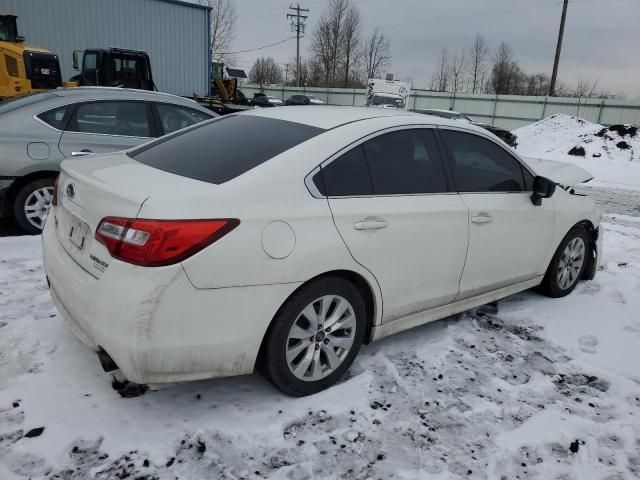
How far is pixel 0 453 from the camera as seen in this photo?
2.29 m

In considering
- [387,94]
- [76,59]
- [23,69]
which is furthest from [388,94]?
[23,69]

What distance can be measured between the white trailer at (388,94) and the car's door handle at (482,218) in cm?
2017

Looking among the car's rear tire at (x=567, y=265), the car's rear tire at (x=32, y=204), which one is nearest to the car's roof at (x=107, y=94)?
the car's rear tire at (x=32, y=204)

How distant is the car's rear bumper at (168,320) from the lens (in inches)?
87.6

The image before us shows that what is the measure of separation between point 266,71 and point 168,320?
9280 centimetres

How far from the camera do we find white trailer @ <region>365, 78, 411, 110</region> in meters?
23.0

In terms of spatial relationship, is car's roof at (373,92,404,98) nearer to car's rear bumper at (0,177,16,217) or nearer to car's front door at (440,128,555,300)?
car's rear bumper at (0,177,16,217)

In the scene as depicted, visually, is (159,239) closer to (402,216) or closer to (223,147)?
(223,147)

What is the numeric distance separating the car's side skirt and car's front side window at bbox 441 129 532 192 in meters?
0.78

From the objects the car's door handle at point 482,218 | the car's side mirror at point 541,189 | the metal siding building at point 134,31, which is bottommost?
the car's door handle at point 482,218

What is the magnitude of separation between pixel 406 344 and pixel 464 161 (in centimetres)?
135

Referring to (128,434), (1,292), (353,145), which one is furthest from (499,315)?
(1,292)

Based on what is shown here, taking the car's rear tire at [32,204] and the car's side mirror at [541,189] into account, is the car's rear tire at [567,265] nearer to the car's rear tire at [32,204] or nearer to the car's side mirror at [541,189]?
the car's side mirror at [541,189]

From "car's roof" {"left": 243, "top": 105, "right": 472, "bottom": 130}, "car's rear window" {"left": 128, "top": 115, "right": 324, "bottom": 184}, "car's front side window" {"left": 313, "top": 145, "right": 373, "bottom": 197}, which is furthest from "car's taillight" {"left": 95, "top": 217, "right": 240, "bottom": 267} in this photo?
"car's roof" {"left": 243, "top": 105, "right": 472, "bottom": 130}
